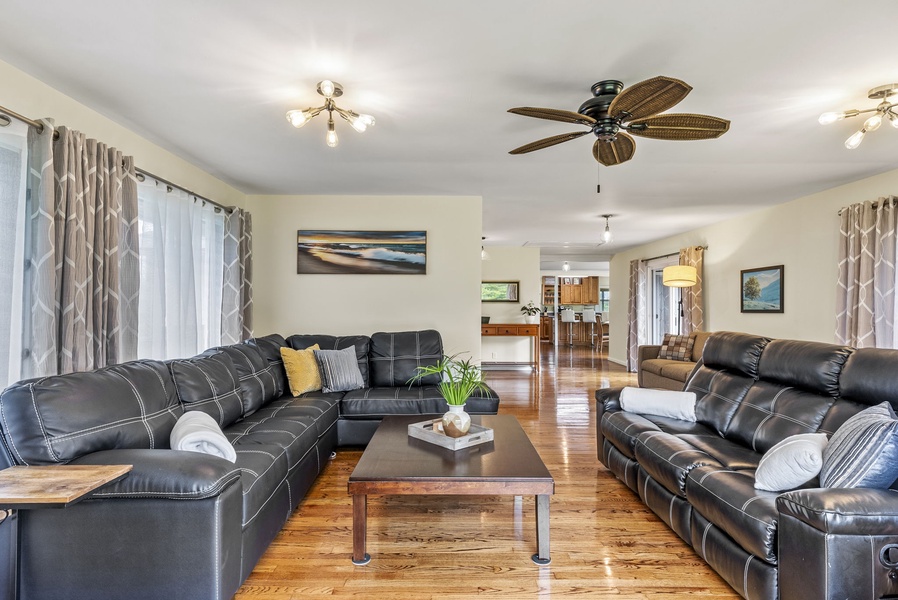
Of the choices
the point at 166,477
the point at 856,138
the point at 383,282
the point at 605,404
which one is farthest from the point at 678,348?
the point at 166,477

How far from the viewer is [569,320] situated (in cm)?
1306

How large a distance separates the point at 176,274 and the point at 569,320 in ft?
36.5

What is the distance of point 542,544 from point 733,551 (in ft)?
2.51

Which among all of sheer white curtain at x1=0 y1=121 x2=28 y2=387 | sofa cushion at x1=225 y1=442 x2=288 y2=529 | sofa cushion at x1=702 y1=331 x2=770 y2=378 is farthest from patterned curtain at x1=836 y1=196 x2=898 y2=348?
sheer white curtain at x1=0 y1=121 x2=28 y2=387

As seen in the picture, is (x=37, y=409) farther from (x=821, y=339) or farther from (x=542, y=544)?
(x=821, y=339)

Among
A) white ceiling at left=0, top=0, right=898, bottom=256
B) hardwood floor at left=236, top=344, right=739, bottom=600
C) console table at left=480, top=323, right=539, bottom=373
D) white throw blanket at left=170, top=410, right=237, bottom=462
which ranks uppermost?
white ceiling at left=0, top=0, right=898, bottom=256

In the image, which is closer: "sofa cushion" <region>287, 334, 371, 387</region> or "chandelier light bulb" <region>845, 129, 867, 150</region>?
"chandelier light bulb" <region>845, 129, 867, 150</region>

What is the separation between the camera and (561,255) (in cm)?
990

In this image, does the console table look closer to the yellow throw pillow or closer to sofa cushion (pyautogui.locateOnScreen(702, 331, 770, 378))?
the yellow throw pillow

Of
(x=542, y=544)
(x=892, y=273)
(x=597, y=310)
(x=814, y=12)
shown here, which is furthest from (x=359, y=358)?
(x=597, y=310)

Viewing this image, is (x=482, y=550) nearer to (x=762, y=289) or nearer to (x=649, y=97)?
(x=649, y=97)

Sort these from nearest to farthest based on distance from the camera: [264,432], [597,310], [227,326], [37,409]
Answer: [37,409] → [264,432] → [227,326] → [597,310]

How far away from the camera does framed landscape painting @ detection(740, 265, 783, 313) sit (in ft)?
17.4

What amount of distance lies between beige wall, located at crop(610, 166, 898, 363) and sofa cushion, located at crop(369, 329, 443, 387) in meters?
4.05
